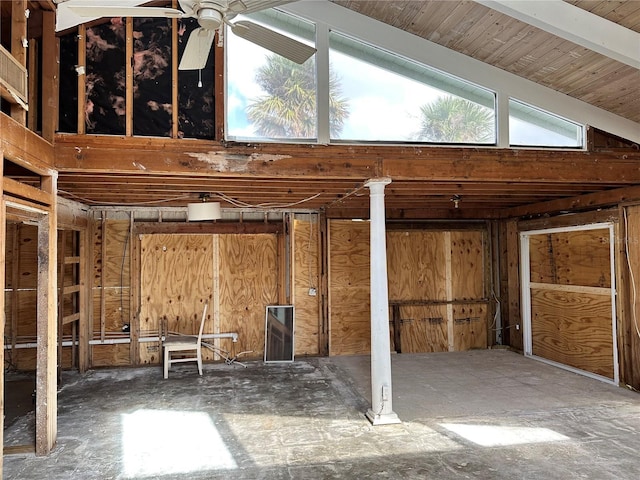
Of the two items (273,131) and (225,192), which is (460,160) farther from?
(225,192)

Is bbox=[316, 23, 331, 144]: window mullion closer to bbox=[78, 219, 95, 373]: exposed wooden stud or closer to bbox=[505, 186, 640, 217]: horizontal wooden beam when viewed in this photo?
bbox=[505, 186, 640, 217]: horizontal wooden beam

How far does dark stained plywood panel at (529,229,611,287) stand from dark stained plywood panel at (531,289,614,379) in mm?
200

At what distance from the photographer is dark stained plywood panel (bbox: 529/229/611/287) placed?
556 centimetres

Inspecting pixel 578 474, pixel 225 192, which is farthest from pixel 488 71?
pixel 578 474

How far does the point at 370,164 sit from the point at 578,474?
3.00 metres

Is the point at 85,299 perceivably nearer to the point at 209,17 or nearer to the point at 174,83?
the point at 174,83

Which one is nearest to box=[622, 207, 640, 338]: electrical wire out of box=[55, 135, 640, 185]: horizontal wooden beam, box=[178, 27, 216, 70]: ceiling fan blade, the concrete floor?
box=[55, 135, 640, 185]: horizontal wooden beam

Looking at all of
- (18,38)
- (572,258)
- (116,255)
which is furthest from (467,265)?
(18,38)

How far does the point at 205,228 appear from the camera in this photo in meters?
6.55

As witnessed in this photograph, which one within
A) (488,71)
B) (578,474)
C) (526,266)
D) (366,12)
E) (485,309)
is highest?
(366,12)

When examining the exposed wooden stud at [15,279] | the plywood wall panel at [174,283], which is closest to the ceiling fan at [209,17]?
the plywood wall panel at [174,283]

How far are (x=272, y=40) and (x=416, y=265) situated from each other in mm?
5252

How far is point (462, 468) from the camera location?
3248mm

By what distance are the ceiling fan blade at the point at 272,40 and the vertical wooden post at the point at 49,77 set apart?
78.5 inches
